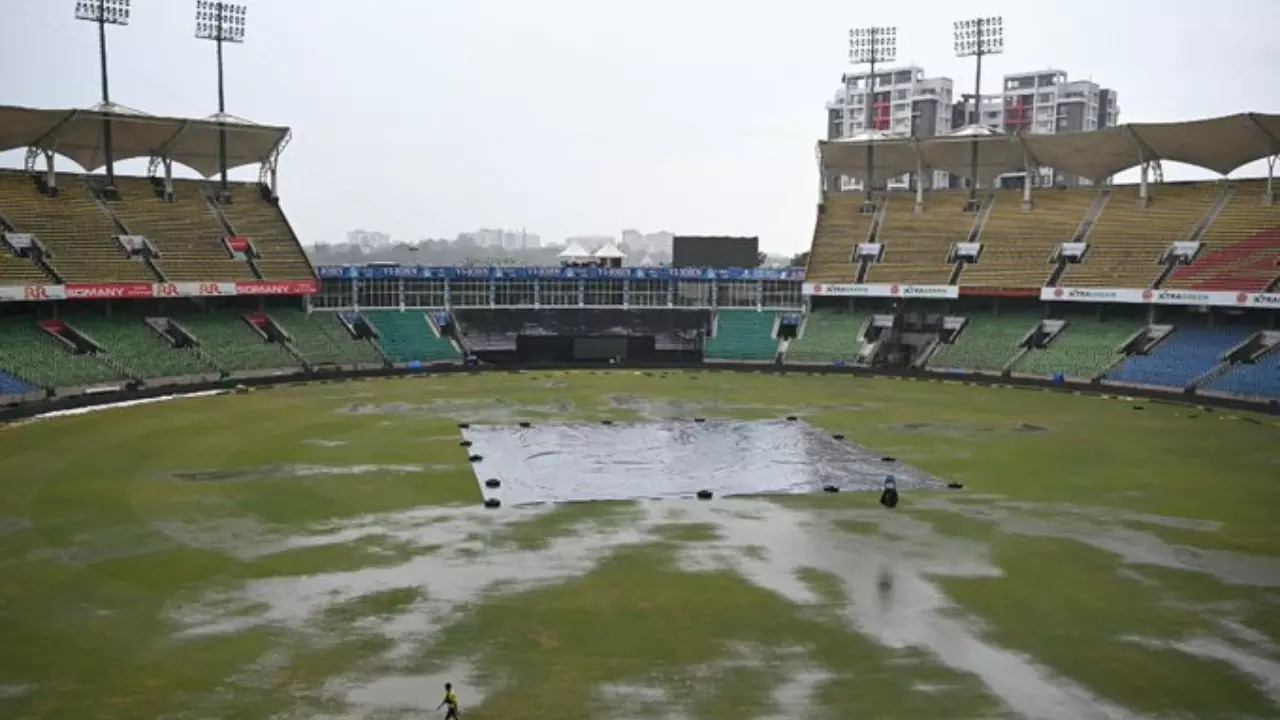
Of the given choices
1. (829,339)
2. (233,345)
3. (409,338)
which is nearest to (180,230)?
(233,345)

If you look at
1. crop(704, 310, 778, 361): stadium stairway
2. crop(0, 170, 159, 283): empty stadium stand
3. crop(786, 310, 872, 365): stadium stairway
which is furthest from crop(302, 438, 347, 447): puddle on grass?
crop(786, 310, 872, 365): stadium stairway

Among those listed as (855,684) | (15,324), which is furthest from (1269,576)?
(15,324)

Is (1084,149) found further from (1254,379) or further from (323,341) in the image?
(323,341)

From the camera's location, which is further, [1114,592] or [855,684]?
[1114,592]

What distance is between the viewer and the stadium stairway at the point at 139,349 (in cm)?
6762

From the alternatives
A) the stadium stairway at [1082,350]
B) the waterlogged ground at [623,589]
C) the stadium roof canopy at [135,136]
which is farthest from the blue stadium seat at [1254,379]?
the stadium roof canopy at [135,136]

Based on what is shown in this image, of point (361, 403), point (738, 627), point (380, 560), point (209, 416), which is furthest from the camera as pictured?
point (361, 403)

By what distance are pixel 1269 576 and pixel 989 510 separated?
9.47 metres

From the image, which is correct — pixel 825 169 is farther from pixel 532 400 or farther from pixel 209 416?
pixel 209 416

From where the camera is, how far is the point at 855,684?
2133cm

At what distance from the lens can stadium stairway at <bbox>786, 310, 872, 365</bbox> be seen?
85000 mm

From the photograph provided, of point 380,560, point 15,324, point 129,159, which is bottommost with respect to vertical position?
point 380,560

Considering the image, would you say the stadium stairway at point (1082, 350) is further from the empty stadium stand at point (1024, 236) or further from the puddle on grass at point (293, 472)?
the puddle on grass at point (293, 472)

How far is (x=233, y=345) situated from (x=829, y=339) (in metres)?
48.5
